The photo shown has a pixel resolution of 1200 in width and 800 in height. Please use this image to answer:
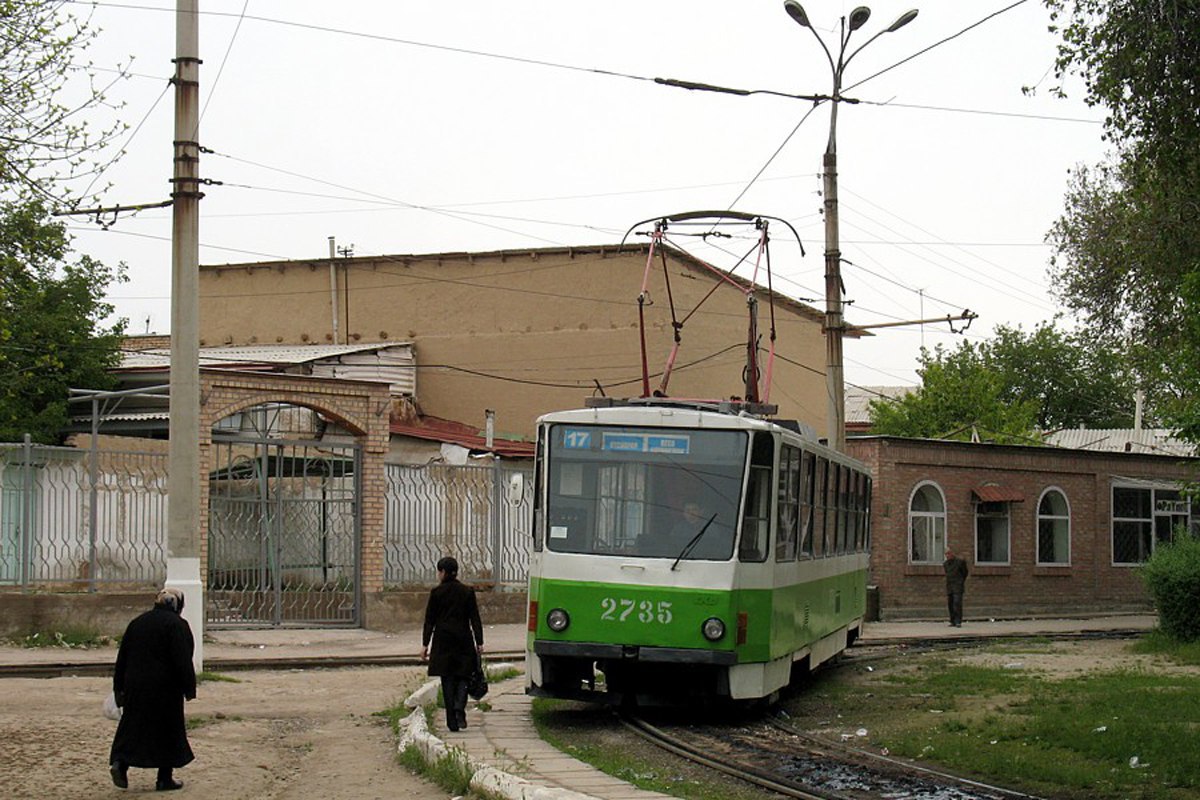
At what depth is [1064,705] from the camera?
15047 mm

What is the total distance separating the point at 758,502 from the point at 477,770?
14.5 feet

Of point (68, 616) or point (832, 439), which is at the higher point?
point (832, 439)

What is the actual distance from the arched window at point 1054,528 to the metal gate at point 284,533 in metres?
18.2

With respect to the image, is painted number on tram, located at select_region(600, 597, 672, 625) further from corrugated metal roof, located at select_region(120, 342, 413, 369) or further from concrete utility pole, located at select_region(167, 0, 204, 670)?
corrugated metal roof, located at select_region(120, 342, 413, 369)

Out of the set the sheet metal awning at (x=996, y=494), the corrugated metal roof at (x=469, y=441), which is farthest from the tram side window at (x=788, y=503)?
the sheet metal awning at (x=996, y=494)

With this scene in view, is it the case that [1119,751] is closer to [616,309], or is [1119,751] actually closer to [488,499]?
[488,499]

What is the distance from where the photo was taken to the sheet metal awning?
117 ft

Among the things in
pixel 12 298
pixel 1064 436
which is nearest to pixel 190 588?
pixel 12 298

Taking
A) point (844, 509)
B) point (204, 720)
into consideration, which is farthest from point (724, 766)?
point (844, 509)

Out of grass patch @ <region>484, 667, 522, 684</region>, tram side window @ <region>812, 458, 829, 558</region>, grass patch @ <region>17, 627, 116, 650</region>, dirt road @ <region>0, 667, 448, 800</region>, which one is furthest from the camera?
grass patch @ <region>17, 627, 116, 650</region>

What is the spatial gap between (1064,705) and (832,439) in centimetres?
993

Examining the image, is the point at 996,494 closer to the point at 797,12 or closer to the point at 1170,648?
the point at 1170,648

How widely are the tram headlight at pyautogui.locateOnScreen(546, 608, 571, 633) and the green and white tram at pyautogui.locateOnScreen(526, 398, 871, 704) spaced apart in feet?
0.04

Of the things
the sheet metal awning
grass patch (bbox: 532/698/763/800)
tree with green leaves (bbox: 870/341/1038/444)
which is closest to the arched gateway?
grass patch (bbox: 532/698/763/800)
